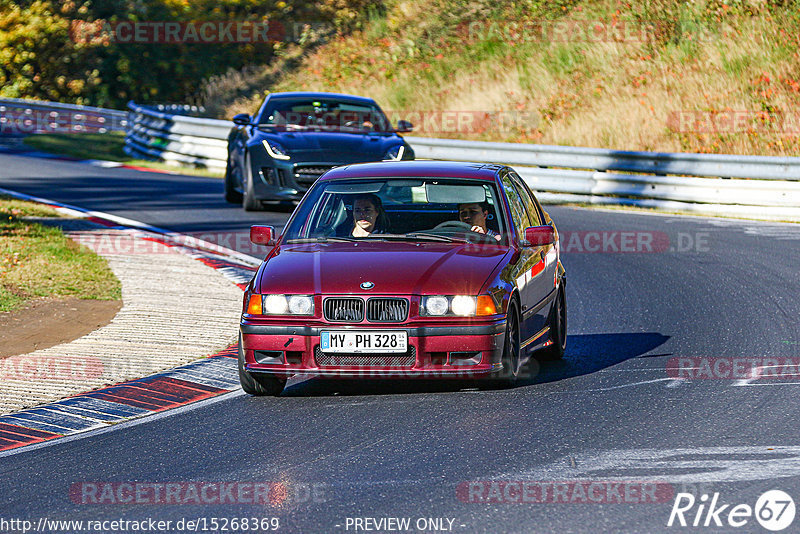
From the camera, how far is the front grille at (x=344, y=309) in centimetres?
790

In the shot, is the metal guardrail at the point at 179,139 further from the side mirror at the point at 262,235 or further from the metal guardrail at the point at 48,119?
the side mirror at the point at 262,235

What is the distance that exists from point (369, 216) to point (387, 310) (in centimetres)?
142

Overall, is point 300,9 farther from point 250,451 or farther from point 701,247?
point 250,451

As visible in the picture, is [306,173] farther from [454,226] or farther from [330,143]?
[454,226]

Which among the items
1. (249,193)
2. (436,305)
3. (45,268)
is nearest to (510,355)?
(436,305)

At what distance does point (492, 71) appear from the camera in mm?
33562

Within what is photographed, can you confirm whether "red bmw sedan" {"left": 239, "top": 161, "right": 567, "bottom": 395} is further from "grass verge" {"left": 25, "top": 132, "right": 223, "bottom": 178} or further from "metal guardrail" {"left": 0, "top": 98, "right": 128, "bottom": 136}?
"metal guardrail" {"left": 0, "top": 98, "right": 128, "bottom": 136}

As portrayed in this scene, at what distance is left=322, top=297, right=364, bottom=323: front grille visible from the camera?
25.9 ft

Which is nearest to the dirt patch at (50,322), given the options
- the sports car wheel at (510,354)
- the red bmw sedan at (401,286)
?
the red bmw sedan at (401,286)

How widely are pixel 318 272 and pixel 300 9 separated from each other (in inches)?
1562

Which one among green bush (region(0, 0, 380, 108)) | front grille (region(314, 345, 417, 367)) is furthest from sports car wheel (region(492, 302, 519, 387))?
green bush (region(0, 0, 380, 108))

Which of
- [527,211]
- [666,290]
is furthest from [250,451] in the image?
[666,290]

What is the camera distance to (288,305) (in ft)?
26.3

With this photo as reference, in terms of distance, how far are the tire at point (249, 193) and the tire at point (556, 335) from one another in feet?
29.1
